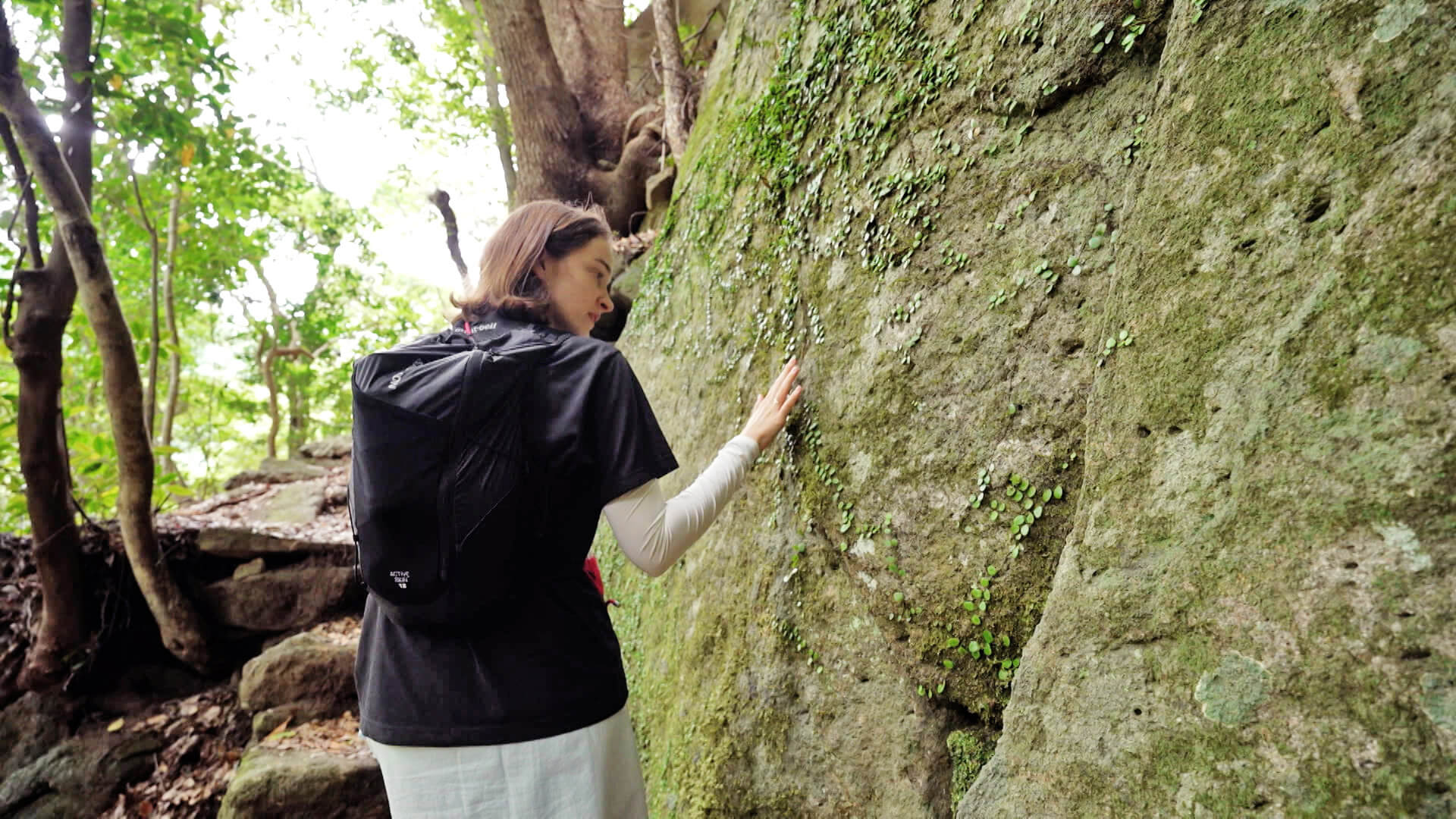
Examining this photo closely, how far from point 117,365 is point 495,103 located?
629 centimetres

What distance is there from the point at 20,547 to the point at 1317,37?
29.5ft

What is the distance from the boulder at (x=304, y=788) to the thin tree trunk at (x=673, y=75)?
553 centimetres

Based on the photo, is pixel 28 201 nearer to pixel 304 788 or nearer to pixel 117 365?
pixel 117 365

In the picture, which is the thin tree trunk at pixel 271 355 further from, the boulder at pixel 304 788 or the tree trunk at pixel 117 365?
the boulder at pixel 304 788

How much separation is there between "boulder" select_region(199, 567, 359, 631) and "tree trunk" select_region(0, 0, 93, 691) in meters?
0.92

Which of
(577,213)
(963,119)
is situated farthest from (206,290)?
(963,119)

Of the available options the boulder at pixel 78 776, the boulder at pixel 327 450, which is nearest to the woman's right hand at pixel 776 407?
the boulder at pixel 78 776

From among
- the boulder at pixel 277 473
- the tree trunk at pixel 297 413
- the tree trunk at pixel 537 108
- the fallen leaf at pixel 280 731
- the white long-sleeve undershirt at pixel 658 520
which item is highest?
the tree trunk at pixel 537 108

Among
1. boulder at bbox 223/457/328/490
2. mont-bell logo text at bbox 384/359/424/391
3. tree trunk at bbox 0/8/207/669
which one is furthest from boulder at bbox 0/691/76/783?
mont-bell logo text at bbox 384/359/424/391

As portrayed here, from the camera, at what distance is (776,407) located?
261 cm

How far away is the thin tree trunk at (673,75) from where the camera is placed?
708cm

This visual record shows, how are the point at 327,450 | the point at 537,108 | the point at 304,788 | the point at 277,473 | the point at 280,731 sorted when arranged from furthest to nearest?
the point at 327,450, the point at 277,473, the point at 537,108, the point at 280,731, the point at 304,788

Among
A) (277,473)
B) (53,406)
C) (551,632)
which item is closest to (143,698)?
(53,406)

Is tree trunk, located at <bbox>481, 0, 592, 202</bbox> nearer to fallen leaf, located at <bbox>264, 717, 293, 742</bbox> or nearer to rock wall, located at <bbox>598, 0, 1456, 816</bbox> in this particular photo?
rock wall, located at <bbox>598, 0, 1456, 816</bbox>
